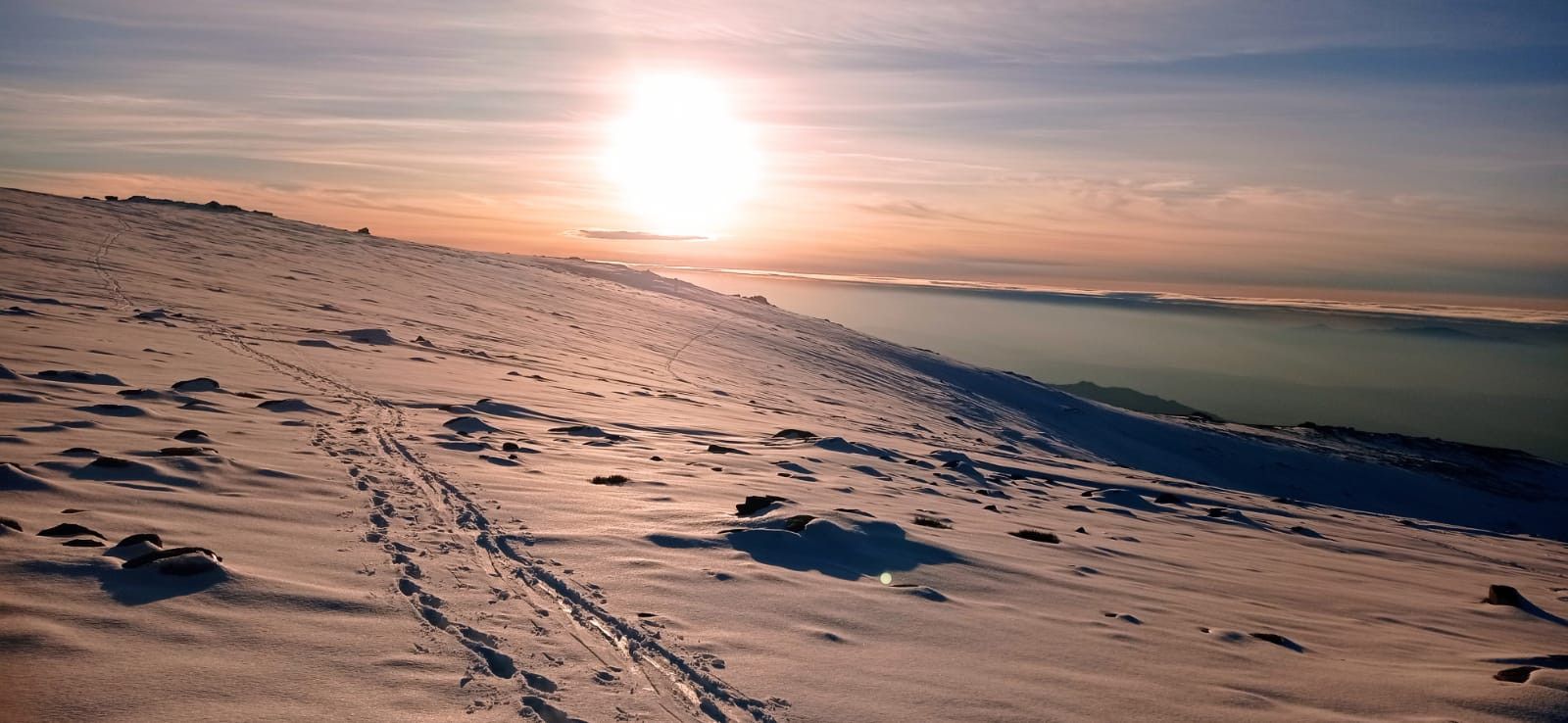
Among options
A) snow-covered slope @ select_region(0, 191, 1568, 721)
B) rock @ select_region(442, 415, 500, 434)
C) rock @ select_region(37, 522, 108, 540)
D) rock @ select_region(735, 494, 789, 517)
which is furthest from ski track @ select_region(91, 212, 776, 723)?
rock @ select_region(735, 494, 789, 517)

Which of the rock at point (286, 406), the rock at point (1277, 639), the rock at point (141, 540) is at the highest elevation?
the rock at point (141, 540)

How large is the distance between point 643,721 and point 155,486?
4538mm

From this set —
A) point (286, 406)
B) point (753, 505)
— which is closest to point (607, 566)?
point (753, 505)

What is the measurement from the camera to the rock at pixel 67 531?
5207mm

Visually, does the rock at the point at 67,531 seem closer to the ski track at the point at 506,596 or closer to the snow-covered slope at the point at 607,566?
the snow-covered slope at the point at 607,566

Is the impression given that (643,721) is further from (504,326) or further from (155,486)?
(504,326)

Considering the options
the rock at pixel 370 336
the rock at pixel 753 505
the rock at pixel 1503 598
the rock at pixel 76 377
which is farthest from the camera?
the rock at pixel 370 336

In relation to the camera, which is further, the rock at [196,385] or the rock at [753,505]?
the rock at [196,385]

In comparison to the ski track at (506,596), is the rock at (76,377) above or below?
above

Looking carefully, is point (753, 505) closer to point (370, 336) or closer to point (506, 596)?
point (506, 596)

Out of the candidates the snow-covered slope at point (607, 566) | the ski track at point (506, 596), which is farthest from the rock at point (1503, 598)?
the ski track at point (506, 596)

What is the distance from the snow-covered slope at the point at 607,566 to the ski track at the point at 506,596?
2 cm

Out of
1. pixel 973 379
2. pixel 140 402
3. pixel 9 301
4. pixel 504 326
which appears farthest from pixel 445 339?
pixel 973 379

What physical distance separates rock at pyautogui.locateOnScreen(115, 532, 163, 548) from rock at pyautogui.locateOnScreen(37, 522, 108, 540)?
0.19 meters
